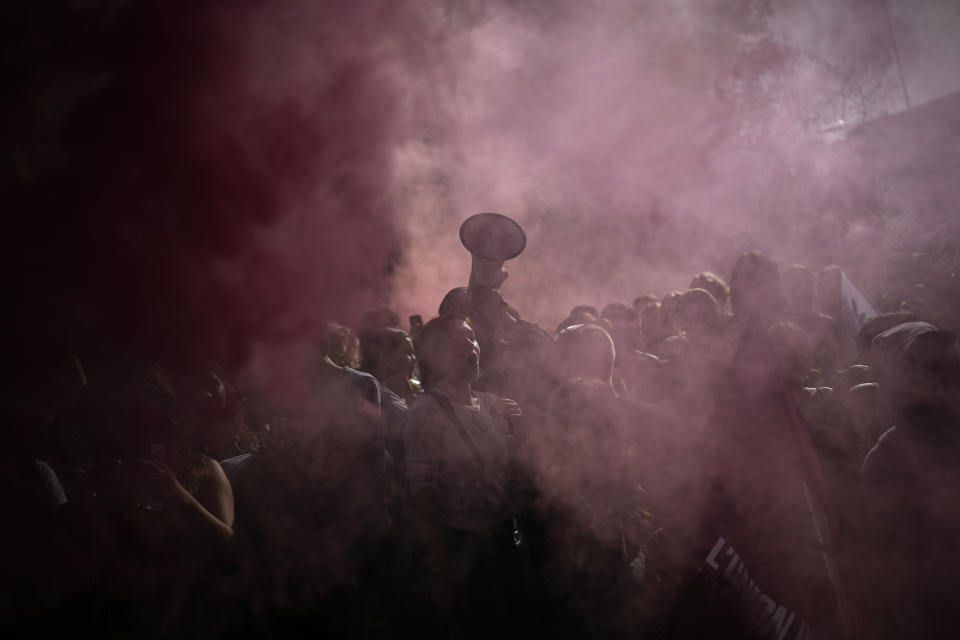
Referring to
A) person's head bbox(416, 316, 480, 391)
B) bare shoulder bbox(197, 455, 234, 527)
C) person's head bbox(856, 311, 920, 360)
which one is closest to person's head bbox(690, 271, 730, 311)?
person's head bbox(856, 311, 920, 360)

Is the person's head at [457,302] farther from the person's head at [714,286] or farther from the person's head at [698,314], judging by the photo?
the person's head at [714,286]

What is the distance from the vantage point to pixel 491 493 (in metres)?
2.46

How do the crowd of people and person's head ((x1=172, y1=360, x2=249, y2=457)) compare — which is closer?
the crowd of people

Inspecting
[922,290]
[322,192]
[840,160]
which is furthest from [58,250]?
[840,160]

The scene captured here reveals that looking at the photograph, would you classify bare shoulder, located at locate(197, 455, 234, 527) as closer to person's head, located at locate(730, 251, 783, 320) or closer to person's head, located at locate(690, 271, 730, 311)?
person's head, located at locate(730, 251, 783, 320)

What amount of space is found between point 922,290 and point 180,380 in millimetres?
5581

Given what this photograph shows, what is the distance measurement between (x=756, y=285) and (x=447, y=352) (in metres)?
2.24

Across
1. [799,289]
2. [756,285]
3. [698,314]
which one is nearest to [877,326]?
[756,285]

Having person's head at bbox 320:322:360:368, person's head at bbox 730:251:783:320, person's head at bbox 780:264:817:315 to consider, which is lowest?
person's head at bbox 320:322:360:368

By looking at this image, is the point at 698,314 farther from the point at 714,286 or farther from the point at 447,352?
the point at 447,352

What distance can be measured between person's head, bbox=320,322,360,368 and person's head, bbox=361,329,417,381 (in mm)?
76

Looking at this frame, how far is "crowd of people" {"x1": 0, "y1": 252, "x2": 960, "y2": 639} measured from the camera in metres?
1.96

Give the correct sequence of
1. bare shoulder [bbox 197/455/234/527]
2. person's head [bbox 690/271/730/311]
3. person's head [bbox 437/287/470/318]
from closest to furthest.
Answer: bare shoulder [bbox 197/455/234/527], person's head [bbox 437/287/470/318], person's head [bbox 690/271/730/311]

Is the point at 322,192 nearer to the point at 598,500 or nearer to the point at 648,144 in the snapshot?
the point at 598,500
